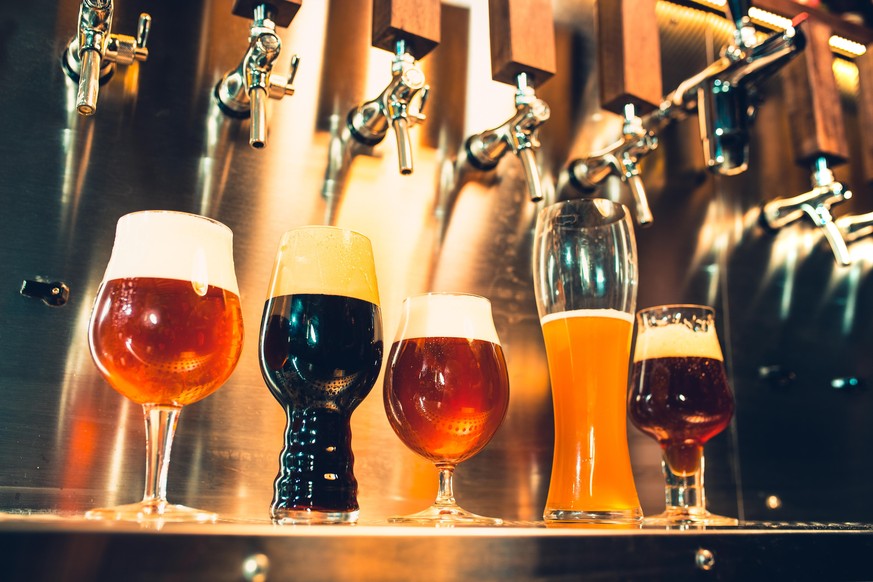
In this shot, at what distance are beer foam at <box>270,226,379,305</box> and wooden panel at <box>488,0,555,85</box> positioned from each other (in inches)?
19.4

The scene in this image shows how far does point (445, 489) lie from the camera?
2.96 ft

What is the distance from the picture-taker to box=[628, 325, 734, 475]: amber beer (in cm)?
110

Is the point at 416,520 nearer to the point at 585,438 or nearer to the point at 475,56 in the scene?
the point at 585,438

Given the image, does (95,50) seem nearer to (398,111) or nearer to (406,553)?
(398,111)

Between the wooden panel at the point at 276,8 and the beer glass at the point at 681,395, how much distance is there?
63 centimetres

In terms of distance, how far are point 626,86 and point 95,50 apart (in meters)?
0.81

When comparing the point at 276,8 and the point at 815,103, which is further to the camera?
the point at 815,103

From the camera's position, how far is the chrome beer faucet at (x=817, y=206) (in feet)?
4.96

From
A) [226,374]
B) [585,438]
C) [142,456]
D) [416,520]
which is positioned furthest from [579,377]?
[142,456]

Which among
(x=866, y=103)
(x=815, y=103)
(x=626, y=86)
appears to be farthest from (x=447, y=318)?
(x=866, y=103)

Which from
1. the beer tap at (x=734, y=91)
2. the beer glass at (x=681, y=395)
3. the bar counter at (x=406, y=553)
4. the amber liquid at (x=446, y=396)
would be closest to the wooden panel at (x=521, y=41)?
the beer tap at (x=734, y=91)

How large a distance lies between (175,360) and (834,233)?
1.18 meters

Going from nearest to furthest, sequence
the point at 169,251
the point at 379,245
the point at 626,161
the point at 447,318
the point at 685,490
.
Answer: the point at 169,251
the point at 447,318
the point at 685,490
the point at 379,245
the point at 626,161

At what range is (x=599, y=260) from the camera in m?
1.06
